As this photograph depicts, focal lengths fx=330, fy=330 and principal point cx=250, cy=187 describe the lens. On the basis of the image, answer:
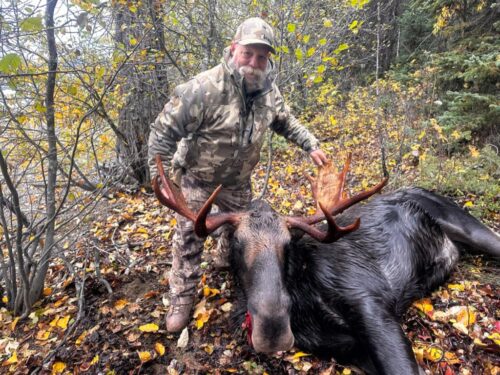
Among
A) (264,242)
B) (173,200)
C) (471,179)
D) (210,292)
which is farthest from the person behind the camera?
(471,179)

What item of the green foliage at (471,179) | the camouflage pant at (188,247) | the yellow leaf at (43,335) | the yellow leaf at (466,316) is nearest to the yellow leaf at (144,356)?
the camouflage pant at (188,247)

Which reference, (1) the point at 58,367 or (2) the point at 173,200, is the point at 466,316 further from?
(1) the point at 58,367

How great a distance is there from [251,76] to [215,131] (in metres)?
0.62

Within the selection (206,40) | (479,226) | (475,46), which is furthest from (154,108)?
(475,46)

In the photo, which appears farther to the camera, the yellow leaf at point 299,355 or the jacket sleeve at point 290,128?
the jacket sleeve at point 290,128

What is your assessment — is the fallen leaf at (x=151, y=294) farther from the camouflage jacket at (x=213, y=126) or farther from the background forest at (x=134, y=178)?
the camouflage jacket at (x=213, y=126)

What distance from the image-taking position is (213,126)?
3207 millimetres

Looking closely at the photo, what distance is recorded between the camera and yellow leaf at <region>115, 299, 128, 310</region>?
3.62m

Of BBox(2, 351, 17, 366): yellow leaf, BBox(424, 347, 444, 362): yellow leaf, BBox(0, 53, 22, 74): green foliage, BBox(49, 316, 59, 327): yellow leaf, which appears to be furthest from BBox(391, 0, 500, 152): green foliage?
BBox(2, 351, 17, 366): yellow leaf

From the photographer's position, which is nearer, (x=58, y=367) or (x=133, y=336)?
(x=58, y=367)

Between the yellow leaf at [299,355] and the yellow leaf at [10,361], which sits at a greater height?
the yellow leaf at [10,361]

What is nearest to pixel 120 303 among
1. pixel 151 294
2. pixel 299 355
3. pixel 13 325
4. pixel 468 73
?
pixel 151 294

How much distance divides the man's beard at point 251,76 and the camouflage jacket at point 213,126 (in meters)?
0.05

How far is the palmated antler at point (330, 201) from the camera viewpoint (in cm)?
260
